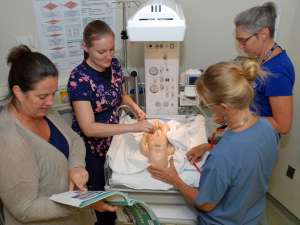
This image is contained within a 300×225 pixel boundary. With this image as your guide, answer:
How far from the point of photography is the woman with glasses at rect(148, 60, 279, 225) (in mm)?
964

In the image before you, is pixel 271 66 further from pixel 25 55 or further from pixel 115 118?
pixel 25 55

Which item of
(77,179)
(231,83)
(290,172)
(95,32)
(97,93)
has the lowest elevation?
(290,172)

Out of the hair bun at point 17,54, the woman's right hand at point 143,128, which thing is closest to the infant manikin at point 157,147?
the woman's right hand at point 143,128

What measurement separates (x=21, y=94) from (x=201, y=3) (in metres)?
1.45

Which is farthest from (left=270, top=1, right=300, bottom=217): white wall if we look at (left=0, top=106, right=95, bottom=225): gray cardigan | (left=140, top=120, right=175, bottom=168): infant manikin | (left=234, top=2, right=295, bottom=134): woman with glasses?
(left=0, top=106, right=95, bottom=225): gray cardigan

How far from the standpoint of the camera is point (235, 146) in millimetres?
978

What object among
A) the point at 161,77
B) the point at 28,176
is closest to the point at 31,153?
the point at 28,176

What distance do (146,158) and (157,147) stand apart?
0.25 feet

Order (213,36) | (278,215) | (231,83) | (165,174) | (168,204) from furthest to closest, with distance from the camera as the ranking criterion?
(278,215)
(213,36)
(168,204)
(165,174)
(231,83)

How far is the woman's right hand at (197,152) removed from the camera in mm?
1354

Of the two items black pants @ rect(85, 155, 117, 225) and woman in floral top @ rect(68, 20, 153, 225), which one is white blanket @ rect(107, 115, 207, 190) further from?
black pants @ rect(85, 155, 117, 225)

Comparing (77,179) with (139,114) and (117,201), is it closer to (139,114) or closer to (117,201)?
(117,201)

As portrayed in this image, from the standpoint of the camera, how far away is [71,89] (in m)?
1.44

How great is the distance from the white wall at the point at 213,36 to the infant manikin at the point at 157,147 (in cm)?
84
